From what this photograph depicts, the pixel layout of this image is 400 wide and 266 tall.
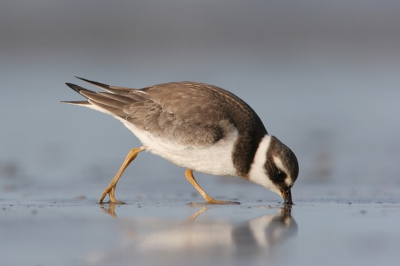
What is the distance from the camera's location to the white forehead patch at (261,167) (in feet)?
26.9

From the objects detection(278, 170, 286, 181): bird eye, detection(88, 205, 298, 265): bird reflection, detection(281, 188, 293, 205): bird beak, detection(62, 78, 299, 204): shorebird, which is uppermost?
detection(62, 78, 299, 204): shorebird

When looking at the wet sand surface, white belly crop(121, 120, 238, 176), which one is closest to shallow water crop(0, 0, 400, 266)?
the wet sand surface

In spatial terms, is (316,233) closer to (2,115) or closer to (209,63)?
(2,115)

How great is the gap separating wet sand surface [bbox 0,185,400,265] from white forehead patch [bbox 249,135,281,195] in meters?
0.26

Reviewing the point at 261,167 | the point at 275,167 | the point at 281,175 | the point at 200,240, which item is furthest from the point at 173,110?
the point at 200,240

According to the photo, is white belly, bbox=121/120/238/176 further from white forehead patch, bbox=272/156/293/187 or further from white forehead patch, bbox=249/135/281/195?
white forehead patch, bbox=272/156/293/187

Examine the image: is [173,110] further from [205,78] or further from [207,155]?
[205,78]

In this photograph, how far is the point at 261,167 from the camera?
822 cm

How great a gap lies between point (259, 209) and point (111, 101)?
2287 millimetres

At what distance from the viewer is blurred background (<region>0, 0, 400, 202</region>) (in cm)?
994

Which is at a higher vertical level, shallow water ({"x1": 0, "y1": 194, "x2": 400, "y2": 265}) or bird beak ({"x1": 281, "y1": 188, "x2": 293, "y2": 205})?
bird beak ({"x1": 281, "y1": 188, "x2": 293, "y2": 205})

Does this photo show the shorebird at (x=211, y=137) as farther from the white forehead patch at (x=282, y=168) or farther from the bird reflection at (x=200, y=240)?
the bird reflection at (x=200, y=240)

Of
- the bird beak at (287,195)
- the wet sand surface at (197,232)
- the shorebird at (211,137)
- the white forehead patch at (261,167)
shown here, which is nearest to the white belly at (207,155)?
the shorebird at (211,137)

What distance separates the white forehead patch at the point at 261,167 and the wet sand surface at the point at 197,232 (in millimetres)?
257
